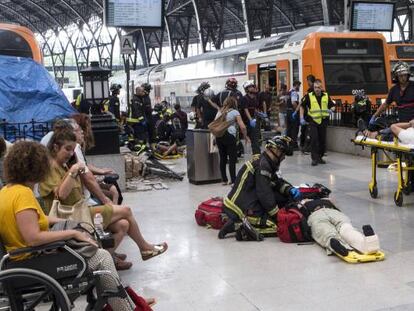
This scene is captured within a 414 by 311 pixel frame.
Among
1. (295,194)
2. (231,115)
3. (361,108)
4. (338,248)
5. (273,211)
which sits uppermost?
Result: (231,115)

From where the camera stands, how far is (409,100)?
848 cm

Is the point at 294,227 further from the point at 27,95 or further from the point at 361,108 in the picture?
the point at 361,108

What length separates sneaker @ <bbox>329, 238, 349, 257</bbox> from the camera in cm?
559

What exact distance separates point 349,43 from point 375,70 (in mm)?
1191

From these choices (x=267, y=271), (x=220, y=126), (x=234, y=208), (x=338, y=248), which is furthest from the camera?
(x=220, y=126)

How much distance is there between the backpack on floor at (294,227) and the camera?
6246mm

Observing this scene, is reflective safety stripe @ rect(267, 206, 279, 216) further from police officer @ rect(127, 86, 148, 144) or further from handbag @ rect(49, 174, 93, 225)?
police officer @ rect(127, 86, 148, 144)

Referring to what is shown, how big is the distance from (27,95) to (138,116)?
4.85 meters

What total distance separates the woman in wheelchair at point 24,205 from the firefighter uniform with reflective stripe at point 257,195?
9.75 ft

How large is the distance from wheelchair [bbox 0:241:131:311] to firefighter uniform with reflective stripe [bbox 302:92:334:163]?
878 cm

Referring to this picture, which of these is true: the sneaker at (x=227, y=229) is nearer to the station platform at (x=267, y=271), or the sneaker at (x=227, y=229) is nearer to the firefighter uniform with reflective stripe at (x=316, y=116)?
the station platform at (x=267, y=271)

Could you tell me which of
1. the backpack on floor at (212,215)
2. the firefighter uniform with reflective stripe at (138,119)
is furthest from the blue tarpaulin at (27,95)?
the firefighter uniform with reflective stripe at (138,119)

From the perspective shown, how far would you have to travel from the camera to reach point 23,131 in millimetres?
8555

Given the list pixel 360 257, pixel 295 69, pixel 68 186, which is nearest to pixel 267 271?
pixel 360 257
